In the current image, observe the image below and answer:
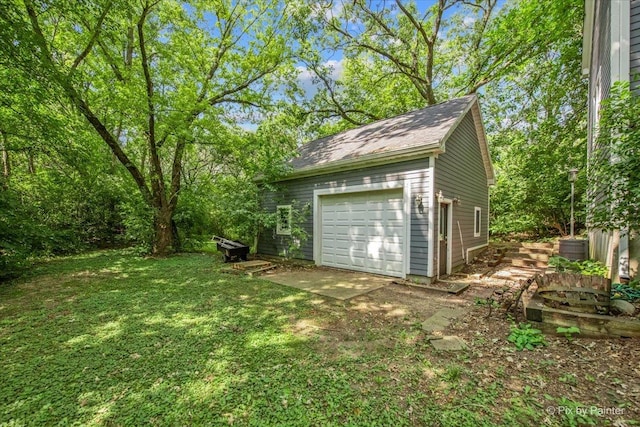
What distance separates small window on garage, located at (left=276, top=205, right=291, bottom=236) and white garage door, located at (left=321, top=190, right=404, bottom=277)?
1329 millimetres

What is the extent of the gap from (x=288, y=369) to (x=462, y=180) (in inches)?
273

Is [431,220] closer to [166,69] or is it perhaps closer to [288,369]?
[288,369]

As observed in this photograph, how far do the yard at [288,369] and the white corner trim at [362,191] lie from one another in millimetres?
1732

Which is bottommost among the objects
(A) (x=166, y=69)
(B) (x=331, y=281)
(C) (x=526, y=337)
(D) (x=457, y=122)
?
(B) (x=331, y=281)

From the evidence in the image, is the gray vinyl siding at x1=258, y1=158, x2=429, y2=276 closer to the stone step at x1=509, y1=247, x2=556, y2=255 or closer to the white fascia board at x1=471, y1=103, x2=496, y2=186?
the white fascia board at x1=471, y1=103, x2=496, y2=186

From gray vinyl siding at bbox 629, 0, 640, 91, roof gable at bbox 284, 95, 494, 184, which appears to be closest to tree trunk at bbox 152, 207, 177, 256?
roof gable at bbox 284, 95, 494, 184

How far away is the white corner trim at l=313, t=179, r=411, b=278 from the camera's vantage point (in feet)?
19.8

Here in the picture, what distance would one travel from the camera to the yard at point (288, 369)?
203 centimetres

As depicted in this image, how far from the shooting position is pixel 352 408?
209 cm

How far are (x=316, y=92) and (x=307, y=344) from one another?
1421 centimetres

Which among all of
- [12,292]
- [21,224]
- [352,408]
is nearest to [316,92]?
[21,224]

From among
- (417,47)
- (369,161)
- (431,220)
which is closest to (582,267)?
(431,220)

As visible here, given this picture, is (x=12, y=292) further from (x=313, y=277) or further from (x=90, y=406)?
(x=313, y=277)

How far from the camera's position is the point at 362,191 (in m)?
6.85
